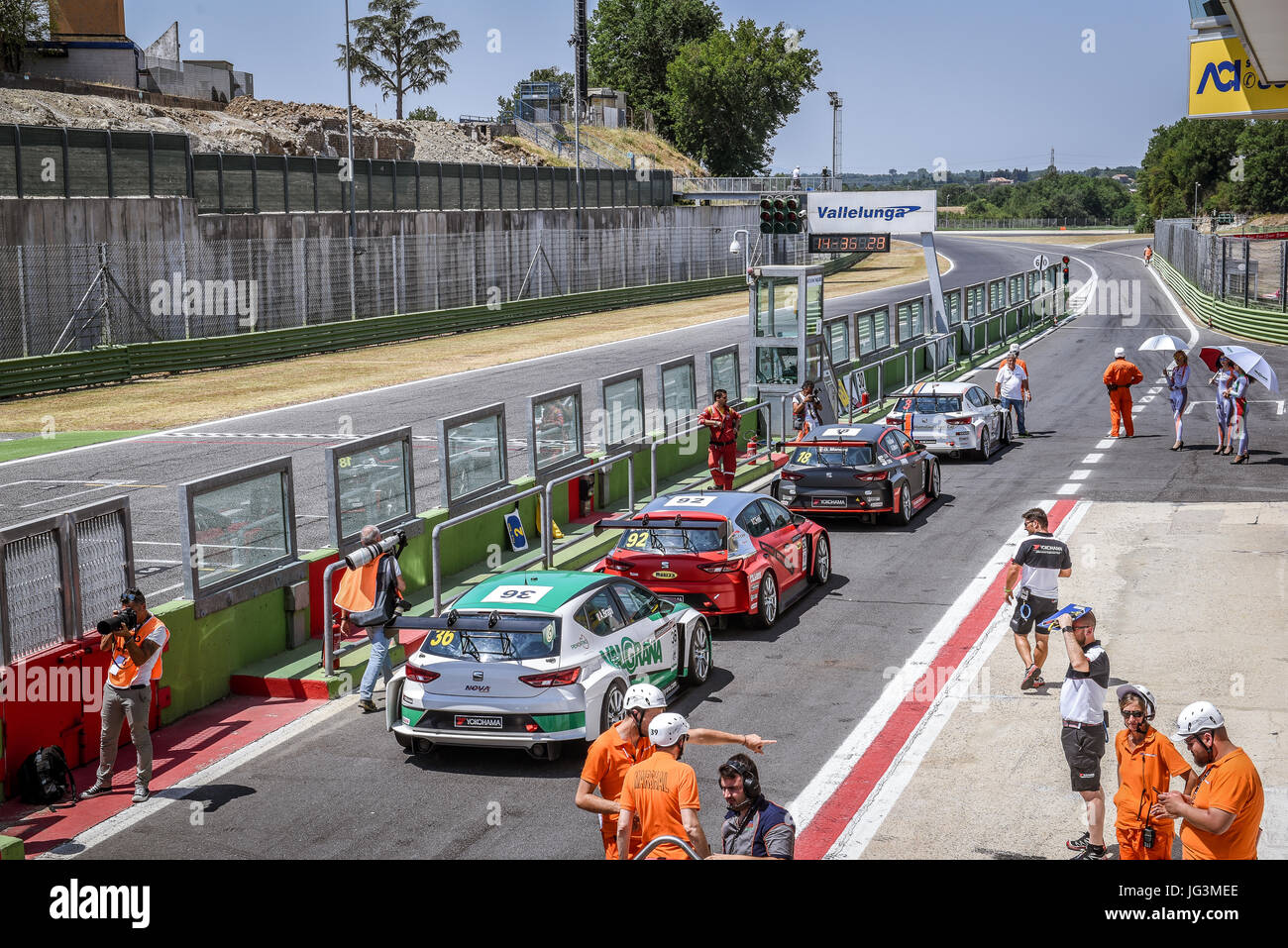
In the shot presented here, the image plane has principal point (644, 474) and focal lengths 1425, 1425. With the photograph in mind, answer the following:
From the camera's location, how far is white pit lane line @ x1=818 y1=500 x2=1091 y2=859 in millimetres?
10367

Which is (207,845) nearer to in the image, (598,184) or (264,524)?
(264,524)

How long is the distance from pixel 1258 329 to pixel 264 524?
1686 inches

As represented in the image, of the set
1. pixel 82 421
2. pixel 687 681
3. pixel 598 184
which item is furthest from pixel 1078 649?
pixel 598 184

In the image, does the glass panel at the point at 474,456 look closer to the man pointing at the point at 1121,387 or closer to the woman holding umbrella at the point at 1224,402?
the woman holding umbrella at the point at 1224,402

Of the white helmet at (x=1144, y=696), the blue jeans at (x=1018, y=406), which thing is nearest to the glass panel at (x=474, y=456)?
the white helmet at (x=1144, y=696)

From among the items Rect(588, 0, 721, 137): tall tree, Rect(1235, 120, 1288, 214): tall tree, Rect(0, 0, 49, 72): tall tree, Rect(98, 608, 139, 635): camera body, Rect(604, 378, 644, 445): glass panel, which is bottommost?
Rect(98, 608, 139, 635): camera body

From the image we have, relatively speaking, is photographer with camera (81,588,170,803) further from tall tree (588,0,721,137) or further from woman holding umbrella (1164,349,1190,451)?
tall tree (588,0,721,137)

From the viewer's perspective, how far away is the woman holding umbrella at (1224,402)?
1031 inches

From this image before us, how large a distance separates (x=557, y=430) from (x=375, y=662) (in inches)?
308

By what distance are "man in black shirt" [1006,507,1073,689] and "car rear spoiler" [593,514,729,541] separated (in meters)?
3.33

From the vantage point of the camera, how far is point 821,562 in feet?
59.5

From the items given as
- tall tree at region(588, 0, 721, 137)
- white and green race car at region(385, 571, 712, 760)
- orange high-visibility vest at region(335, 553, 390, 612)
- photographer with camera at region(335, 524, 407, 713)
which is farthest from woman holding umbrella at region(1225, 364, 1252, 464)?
tall tree at region(588, 0, 721, 137)

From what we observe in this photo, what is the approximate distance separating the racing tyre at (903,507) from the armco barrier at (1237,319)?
30560 millimetres

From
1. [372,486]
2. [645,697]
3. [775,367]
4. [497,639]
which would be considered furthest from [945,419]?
[645,697]
